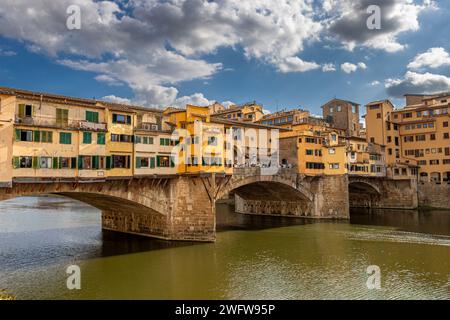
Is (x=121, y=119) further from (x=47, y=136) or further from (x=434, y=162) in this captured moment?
(x=434, y=162)

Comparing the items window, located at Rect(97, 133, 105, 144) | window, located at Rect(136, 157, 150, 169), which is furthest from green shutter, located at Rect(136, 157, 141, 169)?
window, located at Rect(97, 133, 105, 144)

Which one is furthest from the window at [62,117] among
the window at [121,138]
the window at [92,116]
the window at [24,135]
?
the window at [121,138]

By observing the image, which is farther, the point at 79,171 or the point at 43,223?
the point at 43,223

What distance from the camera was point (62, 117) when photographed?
29.8 m

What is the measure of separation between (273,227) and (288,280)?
2478 cm

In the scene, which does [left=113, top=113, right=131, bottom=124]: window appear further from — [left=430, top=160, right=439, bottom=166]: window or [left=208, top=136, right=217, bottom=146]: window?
[left=430, top=160, right=439, bottom=166]: window

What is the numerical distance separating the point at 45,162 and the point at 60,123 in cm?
354

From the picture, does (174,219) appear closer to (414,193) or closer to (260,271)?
(260,271)

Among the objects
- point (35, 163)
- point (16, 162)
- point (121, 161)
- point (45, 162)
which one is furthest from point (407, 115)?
point (16, 162)

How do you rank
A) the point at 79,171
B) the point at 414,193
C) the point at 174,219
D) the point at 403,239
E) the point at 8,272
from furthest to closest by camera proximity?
the point at 414,193 → the point at 403,239 → the point at 174,219 → the point at 79,171 → the point at 8,272

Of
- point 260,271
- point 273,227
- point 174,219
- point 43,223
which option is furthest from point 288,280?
point 43,223

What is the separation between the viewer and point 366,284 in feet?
79.1

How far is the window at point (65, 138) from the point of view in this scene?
97.0 ft
